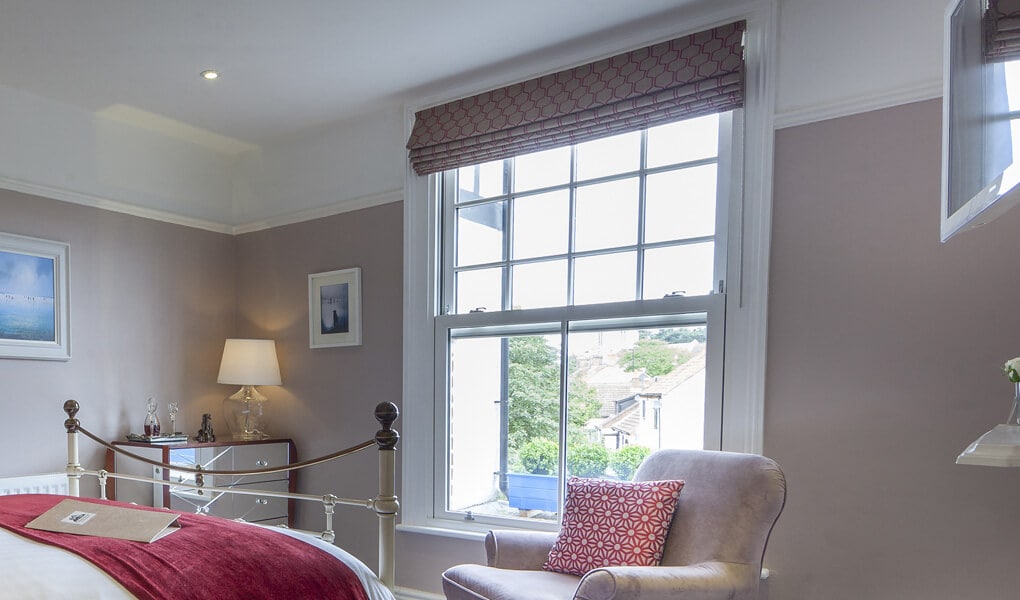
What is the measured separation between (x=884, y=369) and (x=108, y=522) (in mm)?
2380

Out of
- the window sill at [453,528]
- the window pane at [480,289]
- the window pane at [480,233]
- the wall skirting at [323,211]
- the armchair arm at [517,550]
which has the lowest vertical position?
the window sill at [453,528]

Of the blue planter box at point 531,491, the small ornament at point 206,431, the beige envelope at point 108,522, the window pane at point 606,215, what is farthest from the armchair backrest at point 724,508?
the small ornament at point 206,431

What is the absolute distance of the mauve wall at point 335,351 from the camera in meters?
3.64

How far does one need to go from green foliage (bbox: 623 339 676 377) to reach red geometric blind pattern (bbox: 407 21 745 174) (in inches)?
35.2

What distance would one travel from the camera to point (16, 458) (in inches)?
130

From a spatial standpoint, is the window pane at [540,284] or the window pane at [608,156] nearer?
the window pane at [608,156]

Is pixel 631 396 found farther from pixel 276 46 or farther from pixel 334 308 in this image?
pixel 276 46

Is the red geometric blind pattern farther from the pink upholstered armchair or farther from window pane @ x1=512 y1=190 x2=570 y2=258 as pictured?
the pink upholstered armchair

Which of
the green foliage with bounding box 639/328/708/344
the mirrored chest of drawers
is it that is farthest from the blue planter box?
the mirrored chest of drawers

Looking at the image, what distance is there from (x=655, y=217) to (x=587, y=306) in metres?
0.47

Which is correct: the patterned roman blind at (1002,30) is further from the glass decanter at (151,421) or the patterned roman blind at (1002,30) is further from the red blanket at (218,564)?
the glass decanter at (151,421)

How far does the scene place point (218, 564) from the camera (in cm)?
156

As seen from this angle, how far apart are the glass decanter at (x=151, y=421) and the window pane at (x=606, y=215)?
2.43 metres

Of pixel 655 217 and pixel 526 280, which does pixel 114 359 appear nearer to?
pixel 526 280
